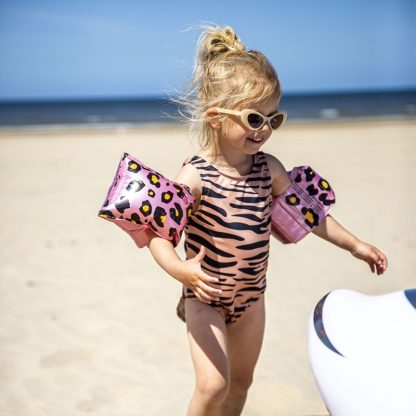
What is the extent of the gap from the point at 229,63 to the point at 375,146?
1302 cm

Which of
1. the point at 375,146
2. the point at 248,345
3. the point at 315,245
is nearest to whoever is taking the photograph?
the point at 248,345

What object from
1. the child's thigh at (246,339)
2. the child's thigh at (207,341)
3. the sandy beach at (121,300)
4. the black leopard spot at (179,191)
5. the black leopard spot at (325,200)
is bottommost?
the sandy beach at (121,300)

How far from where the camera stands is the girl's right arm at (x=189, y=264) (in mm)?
2037

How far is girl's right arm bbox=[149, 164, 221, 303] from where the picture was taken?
6.68ft

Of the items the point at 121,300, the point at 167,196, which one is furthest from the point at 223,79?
the point at 121,300

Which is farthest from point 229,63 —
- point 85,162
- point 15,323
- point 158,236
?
point 85,162

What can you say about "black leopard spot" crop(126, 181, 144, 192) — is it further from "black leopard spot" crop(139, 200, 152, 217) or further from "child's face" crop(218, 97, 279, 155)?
"child's face" crop(218, 97, 279, 155)

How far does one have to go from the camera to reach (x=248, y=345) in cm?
259

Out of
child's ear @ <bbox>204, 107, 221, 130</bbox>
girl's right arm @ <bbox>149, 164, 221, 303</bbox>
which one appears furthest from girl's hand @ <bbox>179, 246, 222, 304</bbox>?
child's ear @ <bbox>204, 107, 221, 130</bbox>

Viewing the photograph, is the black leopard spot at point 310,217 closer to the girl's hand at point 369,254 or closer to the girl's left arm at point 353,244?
the girl's left arm at point 353,244

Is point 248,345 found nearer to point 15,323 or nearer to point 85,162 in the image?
point 15,323

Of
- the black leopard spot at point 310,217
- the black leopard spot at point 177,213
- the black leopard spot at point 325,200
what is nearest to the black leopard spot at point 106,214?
the black leopard spot at point 177,213

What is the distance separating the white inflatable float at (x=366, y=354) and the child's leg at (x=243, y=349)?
26 cm

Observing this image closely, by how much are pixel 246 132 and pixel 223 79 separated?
23 centimetres
